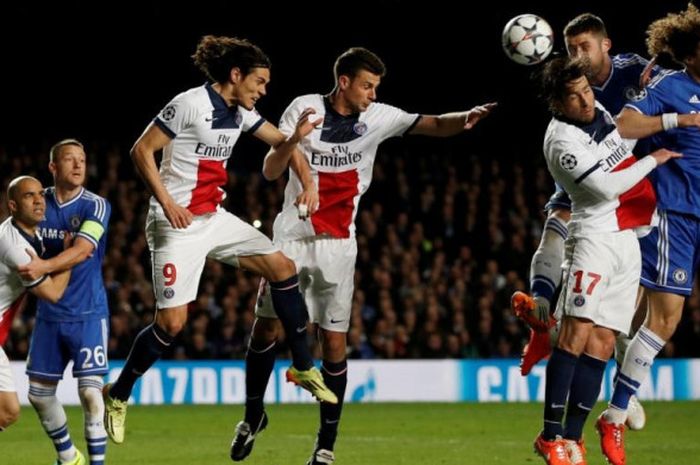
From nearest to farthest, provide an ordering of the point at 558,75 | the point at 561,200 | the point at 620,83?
1. the point at 558,75
2. the point at 620,83
3. the point at 561,200

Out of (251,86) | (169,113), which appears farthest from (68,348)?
(251,86)

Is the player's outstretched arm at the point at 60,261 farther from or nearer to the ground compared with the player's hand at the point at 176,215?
nearer to the ground

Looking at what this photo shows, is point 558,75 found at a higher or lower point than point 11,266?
higher

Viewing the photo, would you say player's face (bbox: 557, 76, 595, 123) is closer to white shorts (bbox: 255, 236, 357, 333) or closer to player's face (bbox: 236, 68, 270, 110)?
player's face (bbox: 236, 68, 270, 110)

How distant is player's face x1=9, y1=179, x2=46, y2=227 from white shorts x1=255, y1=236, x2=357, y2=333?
5.19ft

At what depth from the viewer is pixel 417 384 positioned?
18.1m

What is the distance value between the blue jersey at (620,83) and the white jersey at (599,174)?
78 cm

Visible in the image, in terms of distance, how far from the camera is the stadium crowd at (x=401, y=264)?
17594mm

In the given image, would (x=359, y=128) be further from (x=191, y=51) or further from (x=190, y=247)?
(x=191, y=51)

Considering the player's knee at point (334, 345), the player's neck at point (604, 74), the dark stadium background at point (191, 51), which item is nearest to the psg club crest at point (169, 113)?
the player's knee at point (334, 345)

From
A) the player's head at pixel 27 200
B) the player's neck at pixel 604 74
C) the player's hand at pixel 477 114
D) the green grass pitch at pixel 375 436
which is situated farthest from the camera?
the green grass pitch at pixel 375 436

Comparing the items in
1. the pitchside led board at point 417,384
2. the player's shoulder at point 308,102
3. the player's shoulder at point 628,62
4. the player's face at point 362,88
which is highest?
the player's shoulder at point 628,62

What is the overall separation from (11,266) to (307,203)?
6.05 feet

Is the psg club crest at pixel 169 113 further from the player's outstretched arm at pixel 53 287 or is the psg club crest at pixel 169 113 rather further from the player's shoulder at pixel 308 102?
the player's outstretched arm at pixel 53 287
